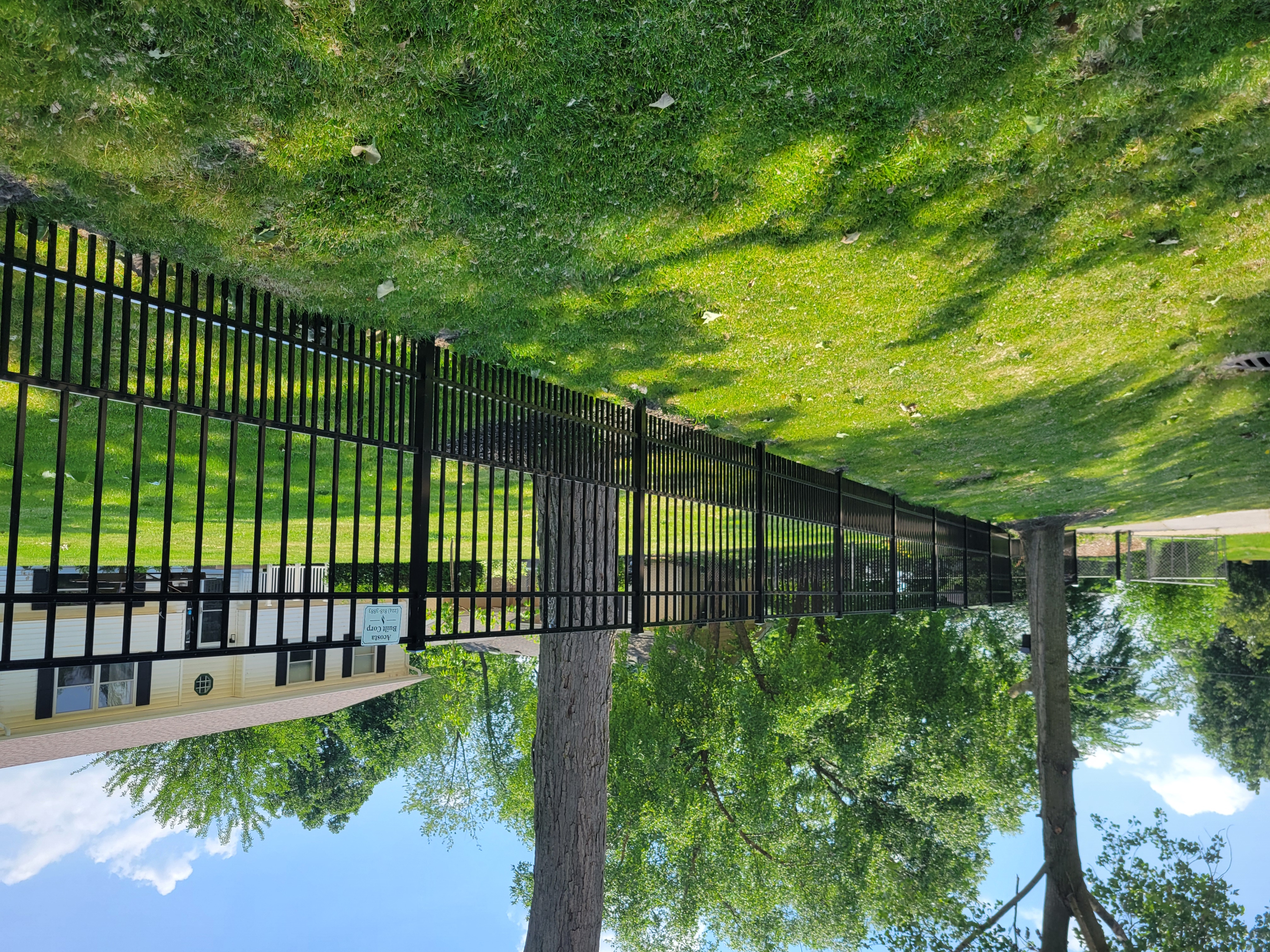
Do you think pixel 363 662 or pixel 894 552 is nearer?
pixel 894 552

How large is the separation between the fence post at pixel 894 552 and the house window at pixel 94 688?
482 inches

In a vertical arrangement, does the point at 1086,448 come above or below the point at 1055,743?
above

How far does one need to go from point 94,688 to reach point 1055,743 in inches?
664

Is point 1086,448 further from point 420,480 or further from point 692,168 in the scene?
point 420,480

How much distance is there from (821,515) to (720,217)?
17.1ft

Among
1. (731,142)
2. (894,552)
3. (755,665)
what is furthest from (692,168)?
(755,665)

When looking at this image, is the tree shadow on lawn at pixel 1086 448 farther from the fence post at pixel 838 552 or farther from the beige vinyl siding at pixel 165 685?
the beige vinyl siding at pixel 165 685

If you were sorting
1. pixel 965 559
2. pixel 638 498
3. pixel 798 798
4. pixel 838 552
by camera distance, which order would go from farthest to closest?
pixel 798 798 < pixel 965 559 < pixel 838 552 < pixel 638 498

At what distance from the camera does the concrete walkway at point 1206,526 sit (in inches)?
649

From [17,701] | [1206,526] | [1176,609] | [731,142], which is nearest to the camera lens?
[731,142]

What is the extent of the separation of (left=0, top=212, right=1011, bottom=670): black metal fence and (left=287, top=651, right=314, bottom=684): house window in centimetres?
290

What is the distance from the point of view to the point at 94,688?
37.8 ft

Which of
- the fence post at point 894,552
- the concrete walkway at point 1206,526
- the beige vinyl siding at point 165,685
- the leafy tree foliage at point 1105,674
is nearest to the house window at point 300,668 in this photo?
the beige vinyl siding at point 165,685

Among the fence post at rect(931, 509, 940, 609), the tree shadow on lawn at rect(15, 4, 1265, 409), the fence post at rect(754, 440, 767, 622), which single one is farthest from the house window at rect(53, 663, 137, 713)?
the fence post at rect(931, 509, 940, 609)
